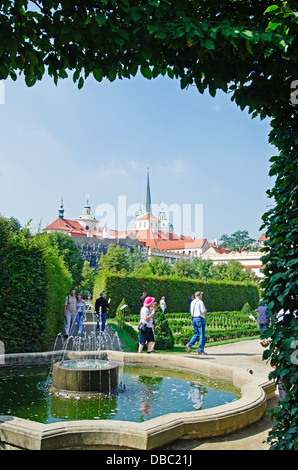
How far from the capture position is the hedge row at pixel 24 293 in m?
10.3

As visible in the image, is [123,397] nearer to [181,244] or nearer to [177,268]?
[177,268]

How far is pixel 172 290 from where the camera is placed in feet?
101

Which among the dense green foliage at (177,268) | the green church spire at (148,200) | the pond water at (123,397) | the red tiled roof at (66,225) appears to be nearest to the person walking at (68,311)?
the pond water at (123,397)

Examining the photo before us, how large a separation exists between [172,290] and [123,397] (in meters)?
24.3

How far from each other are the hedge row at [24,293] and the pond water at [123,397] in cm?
219

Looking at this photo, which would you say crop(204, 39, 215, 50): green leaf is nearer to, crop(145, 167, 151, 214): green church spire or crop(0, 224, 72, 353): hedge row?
crop(0, 224, 72, 353): hedge row

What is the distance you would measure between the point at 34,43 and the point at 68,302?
1098cm

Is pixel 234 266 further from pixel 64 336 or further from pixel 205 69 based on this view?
pixel 205 69

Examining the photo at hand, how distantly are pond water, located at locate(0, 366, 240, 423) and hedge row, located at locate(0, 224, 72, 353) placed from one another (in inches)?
86.2

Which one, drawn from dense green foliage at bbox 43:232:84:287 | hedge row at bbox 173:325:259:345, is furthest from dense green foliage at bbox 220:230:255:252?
hedge row at bbox 173:325:259:345

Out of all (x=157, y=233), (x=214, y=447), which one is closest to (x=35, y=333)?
(x=214, y=447)

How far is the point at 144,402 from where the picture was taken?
6.46 meters

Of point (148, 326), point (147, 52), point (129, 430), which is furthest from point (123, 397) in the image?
point (147, 52)

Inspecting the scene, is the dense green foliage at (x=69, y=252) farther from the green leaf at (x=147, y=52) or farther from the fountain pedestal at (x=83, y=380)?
the green leaf at (x=147, y=52)
